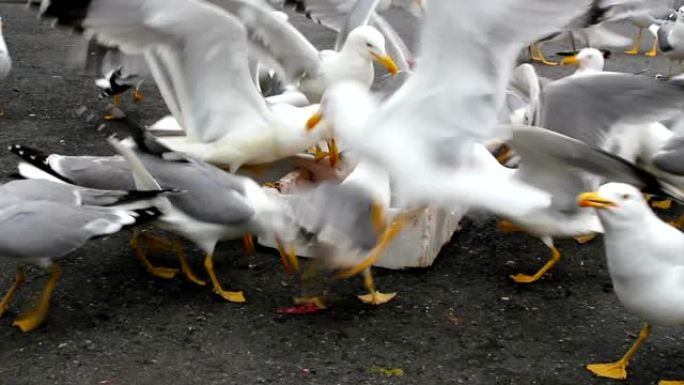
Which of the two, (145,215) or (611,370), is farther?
(145,215)

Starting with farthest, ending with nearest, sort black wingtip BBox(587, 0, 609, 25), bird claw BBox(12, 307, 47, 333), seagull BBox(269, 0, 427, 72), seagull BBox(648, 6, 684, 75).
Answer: seagull BBox(648, 6, 684, 75) < seagull BBox(269, 0, 427, 72) < black wingtip BBox(587, 0, 609, 25) < bird claw BBox(12, 307, 47, 333)

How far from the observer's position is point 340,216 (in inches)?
115

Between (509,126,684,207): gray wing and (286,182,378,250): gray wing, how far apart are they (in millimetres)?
569

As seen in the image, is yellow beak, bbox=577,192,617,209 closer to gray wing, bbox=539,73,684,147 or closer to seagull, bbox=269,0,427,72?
gray wing, bbox=539,73,684,147

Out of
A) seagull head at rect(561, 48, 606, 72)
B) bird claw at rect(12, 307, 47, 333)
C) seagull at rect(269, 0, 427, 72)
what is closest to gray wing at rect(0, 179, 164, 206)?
bird claw at rect(12, 307, 47, 333)

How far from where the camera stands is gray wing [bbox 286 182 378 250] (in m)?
2.93

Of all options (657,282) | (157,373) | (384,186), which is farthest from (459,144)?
(157,373)

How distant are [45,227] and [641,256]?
1721mm

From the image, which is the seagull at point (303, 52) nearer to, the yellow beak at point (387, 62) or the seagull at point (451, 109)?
the yellow beak at point (387, 62)

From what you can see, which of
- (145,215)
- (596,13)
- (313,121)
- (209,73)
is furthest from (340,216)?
(596,13)

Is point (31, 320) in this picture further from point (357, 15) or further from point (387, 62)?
point (357, 15)

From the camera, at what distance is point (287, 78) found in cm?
416

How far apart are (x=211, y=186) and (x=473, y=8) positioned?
1.16m

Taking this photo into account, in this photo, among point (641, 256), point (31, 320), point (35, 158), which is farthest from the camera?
point (35, 158)
